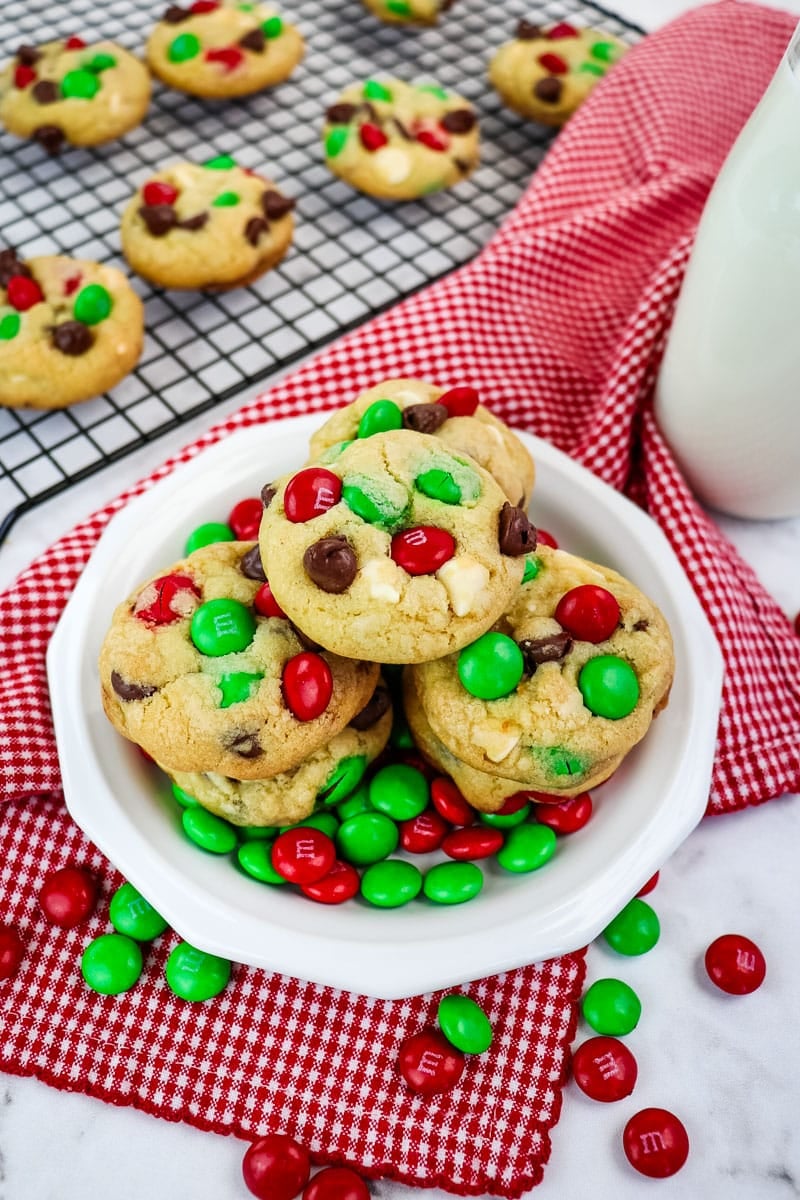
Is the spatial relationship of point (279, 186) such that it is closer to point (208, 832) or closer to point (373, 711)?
point (373, 711)

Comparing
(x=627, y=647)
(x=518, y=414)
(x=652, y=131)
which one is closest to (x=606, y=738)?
(x=627, y=647)

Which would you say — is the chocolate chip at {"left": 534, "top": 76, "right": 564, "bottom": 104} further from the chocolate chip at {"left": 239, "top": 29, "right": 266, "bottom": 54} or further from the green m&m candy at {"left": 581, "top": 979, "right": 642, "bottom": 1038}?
the green m&m candy at {"left": 581, "top": 979, "right": 642, "bottom": 1038}

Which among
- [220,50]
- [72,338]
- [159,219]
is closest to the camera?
[72,338]

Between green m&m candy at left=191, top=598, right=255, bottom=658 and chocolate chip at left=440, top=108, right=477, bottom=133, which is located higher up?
chocolate chip at left=440, top=108, right=477, bottom=133

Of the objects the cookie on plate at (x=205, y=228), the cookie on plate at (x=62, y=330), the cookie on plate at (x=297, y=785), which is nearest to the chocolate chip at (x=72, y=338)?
the cookie on plate at (x=62, y=330)

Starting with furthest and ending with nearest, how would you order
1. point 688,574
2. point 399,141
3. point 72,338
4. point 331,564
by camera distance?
point 399,141, point 72,338, point 688,574, point 331,564

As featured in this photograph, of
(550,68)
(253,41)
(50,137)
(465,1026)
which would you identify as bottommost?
(465,1026)

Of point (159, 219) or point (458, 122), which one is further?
point (458, 122)

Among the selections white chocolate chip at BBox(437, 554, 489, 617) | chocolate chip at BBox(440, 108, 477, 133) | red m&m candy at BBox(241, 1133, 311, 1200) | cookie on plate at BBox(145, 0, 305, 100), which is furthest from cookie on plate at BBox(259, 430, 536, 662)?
cookie on plate at BBox(145, 0, 305, 100)

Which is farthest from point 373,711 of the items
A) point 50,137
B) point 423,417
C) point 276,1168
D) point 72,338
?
point 50,137
